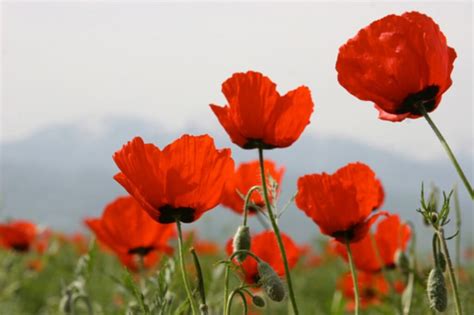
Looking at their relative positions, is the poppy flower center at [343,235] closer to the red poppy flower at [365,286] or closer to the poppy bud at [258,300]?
the poppy bud at [258,300]

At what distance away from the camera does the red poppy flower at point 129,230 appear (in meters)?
2.11

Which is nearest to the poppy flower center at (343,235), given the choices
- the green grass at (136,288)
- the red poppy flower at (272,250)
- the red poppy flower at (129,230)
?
the green grass at (136,288)

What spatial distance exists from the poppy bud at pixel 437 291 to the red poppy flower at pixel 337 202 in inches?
14.3

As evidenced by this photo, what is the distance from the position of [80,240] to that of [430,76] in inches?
267

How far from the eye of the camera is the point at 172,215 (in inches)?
55.3

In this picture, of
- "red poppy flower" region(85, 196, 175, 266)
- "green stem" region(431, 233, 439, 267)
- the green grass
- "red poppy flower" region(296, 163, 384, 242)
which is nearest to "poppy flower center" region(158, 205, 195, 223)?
the green grass

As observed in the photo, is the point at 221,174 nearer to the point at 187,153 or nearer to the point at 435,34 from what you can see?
the point at 187,153

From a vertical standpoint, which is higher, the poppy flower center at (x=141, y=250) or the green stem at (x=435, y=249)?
the poppy flower center at (x=141, y=250)

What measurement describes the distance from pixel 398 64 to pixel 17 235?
3.40m

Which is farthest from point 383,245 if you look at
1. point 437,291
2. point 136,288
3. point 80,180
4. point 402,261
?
point 80,180

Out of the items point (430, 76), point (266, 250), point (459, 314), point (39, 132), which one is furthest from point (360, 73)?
point (39, 132)

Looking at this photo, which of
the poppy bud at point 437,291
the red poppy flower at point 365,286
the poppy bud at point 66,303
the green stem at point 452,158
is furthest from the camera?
the red poppy flower at point 365,286

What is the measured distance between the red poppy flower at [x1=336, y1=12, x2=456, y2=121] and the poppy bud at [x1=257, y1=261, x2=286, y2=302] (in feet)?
1.24

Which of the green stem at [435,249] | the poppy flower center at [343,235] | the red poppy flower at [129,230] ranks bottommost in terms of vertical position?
the green stem at [435,249]
